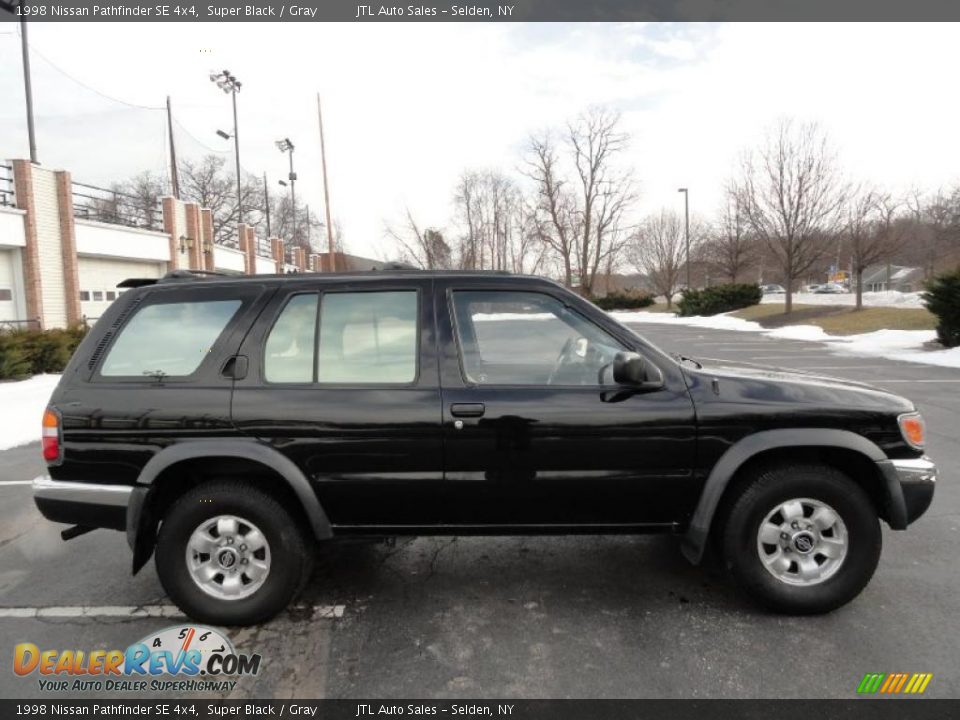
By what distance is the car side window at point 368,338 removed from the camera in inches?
123

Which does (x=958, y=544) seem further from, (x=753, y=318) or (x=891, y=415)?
(x=753, y=318)

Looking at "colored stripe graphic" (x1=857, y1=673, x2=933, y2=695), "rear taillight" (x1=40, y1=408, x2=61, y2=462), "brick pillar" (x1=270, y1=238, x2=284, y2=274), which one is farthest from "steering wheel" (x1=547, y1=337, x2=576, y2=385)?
"brick pillar" (x1=270, y1=238, x2=284, y2=274)

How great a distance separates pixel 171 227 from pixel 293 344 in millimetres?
28337

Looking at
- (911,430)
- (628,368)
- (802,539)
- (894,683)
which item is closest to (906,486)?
(911,430)

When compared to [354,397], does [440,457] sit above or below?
below

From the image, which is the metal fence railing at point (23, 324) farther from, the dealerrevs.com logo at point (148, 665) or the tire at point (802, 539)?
the tire at point (802, 539)

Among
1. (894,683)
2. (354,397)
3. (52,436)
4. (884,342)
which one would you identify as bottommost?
(894,683)

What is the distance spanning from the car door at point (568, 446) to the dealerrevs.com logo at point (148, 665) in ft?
4.29

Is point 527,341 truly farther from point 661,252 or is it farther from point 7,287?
point 661,252

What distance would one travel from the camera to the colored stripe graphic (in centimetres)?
253

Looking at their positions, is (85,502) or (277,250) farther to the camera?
(277,250)

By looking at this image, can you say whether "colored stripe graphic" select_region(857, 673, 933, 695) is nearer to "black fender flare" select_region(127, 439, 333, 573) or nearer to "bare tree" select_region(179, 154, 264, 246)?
"black fender flare" select_region(127, 439, 333, 573)

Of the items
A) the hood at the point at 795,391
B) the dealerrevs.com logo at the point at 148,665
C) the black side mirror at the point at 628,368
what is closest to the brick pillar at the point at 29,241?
the dealerrevs.com logo at the point at 148,665

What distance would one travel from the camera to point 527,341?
3609mm
